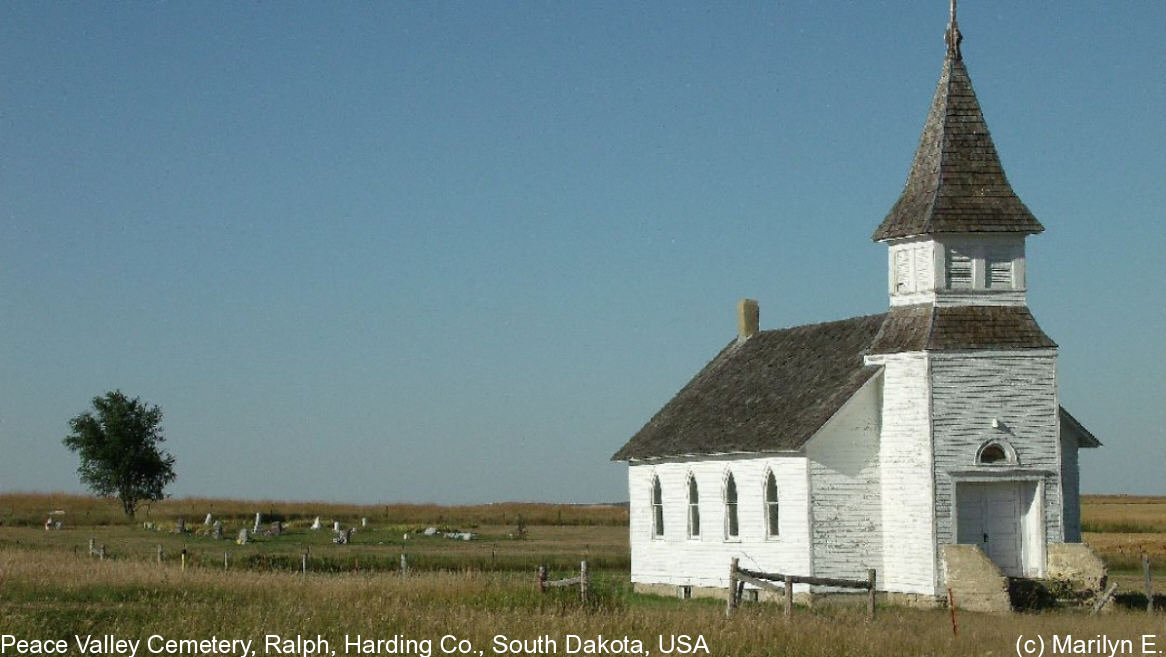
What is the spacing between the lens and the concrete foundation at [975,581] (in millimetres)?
35656

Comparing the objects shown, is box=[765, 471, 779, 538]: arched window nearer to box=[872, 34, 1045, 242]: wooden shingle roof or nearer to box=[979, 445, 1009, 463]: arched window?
box=[979, 445, 1009, 463]: arched window

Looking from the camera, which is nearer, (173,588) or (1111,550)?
(173,588)

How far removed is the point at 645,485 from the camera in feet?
155

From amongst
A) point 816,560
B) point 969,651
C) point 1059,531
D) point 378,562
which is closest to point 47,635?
point 969,651

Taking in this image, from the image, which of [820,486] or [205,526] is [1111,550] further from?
[205,526]

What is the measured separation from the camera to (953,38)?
3997cm

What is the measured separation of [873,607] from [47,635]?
14653mm

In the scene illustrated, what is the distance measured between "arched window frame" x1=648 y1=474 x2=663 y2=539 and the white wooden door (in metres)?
10.2

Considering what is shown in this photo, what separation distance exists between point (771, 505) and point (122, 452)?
2654 inches

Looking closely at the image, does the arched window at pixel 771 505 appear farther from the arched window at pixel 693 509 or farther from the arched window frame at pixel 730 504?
the arched window at pixel 693 509

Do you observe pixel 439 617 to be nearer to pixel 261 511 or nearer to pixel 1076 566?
pixel 1076 566

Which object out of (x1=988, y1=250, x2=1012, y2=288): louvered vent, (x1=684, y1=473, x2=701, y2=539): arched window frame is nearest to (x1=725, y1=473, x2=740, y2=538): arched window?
(x1=684, y1=473, x2=701, y2=539): arched window frame

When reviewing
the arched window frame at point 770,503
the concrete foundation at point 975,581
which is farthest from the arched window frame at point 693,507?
the concrete foundation at point 975,581

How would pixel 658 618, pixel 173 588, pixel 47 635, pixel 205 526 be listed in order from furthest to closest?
pixel 205 526 < pixel 173 588 < pixel 658 618 < pixel 47 635
